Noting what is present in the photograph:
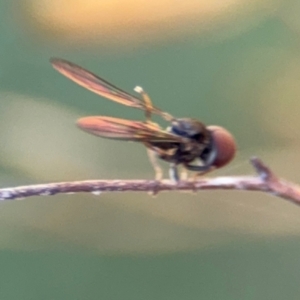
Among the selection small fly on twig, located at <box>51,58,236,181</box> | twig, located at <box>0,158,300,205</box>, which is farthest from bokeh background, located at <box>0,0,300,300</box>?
twig, located at <box>0,158,300,205</box>

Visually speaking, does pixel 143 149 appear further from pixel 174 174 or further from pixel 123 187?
pixel 123 187

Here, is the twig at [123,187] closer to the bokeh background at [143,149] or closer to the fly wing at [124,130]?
the fly wing at [124,130]

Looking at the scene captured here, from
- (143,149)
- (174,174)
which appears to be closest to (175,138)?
(174,174)

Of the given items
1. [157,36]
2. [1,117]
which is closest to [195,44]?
[157,36]

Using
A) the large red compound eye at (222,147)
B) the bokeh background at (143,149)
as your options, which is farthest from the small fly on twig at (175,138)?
the bokeh background at (143,149)

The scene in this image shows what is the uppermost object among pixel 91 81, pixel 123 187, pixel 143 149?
pixel 143 149

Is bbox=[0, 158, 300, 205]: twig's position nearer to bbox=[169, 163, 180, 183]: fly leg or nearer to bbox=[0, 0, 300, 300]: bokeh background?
bbox=[169, 163, 180, 183]: fly leg
